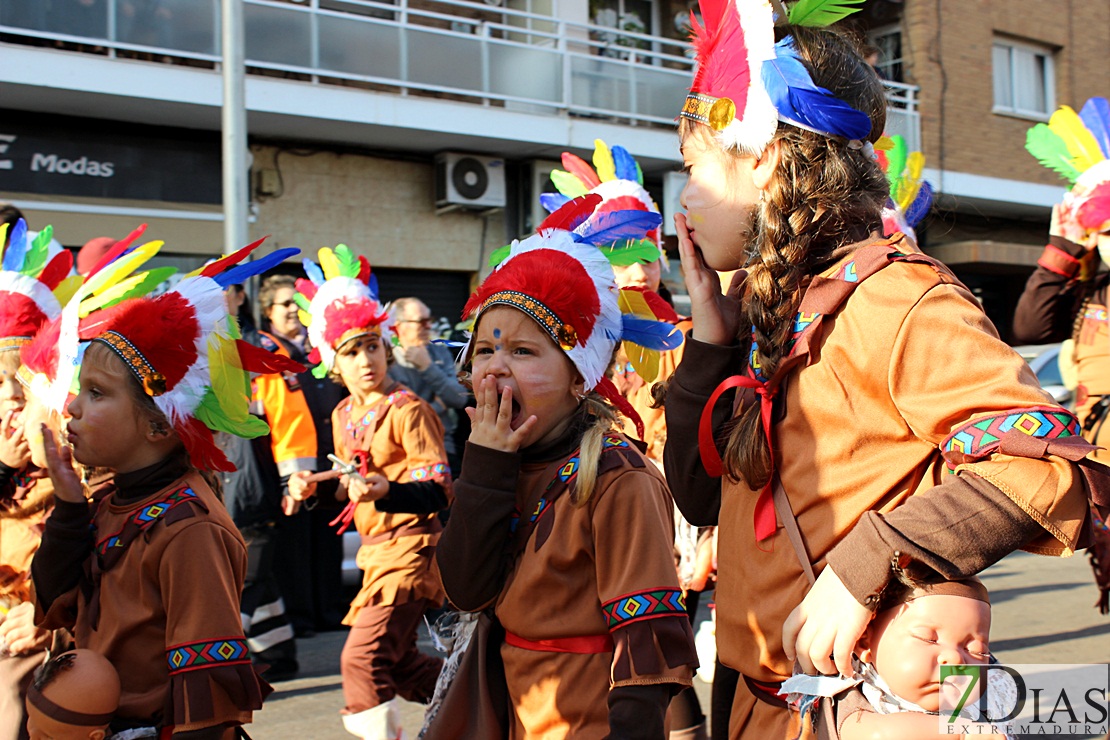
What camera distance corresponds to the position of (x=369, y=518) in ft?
16.4

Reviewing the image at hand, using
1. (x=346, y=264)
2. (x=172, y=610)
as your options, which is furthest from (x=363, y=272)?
(x=172, y=610)

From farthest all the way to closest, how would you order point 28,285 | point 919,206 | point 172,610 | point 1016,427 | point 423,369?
point 423,369, point 919,206, point 28,285, point 172,610, point 1016,427

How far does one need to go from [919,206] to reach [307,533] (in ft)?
13.9

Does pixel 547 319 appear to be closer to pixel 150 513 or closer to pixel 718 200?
pixel 718 200

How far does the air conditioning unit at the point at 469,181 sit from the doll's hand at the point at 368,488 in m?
7.95

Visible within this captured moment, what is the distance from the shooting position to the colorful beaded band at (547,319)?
2.71 meters

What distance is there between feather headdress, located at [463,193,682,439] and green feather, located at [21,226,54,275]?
1.77 meters

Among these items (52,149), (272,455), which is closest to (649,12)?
(52,149)

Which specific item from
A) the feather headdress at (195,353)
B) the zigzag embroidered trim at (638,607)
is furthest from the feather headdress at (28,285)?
the zigzag embroidered trim at (638,607)

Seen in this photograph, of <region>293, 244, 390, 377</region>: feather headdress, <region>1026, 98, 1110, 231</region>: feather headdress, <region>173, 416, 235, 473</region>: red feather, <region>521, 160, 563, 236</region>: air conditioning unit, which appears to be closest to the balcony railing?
<region>521, 160, 563, 236</region>: air conditioning unit

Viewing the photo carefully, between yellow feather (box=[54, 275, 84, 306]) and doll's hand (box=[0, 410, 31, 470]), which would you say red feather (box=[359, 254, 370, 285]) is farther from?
doll's hand (box=[0, 410, 31, 470])

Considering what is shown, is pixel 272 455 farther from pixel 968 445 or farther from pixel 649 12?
pixel 649 12

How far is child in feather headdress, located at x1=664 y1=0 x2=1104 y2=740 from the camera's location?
1569 millimetres

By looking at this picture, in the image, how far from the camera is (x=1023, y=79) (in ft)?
60.5
